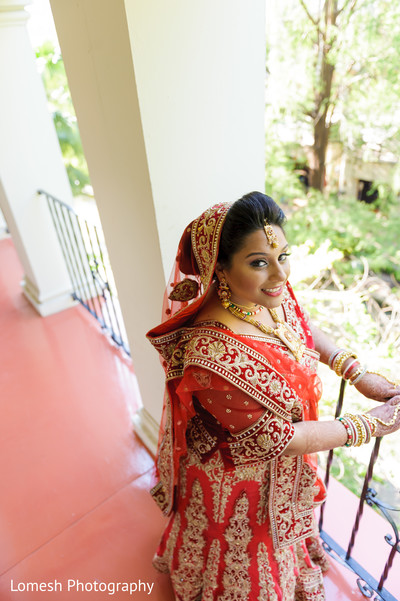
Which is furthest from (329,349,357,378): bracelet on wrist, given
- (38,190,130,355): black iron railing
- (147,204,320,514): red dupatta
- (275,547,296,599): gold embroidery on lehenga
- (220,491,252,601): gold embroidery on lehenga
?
(38,190,130,355): black iron railing

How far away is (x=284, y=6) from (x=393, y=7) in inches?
69.6

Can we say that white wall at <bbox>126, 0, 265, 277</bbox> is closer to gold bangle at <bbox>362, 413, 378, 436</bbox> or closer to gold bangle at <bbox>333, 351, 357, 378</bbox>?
gold bangle at <bbox>333, 351, 357, 378</bbox>

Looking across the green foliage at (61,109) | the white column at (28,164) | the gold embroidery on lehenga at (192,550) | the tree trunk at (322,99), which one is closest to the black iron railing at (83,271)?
the white column at (28,164)

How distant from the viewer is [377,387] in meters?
1.27

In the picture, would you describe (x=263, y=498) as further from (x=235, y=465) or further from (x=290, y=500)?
(x=235, y=465)

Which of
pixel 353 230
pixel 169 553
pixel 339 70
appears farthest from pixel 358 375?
pixel 339 70

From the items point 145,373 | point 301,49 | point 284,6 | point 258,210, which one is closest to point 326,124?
point 301,49

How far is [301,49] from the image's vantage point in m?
6.99

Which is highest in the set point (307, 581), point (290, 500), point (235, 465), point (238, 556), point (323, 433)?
point (323, 433)

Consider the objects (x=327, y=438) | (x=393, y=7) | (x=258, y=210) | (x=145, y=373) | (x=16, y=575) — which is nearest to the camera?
(x=258, y=210)

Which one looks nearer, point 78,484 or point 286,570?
point 286,570

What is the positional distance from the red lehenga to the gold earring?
6cm

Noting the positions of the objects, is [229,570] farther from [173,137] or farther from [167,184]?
[173,137]

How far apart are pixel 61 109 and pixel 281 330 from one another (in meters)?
9.69
